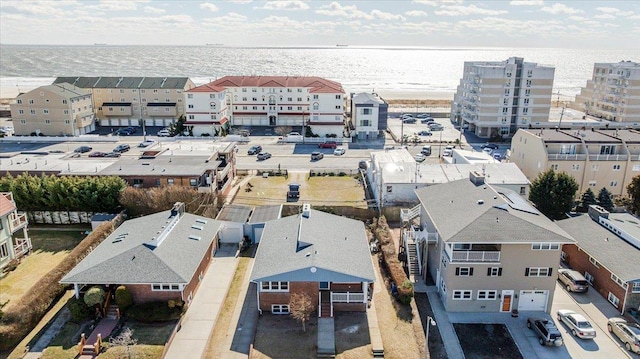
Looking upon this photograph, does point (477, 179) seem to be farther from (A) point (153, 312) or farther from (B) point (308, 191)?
(A) point (153, 312)

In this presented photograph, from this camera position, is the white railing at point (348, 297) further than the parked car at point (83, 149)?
No

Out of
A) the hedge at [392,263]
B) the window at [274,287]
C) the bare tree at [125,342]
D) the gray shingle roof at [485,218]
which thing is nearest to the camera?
the bare tree at [125,342]

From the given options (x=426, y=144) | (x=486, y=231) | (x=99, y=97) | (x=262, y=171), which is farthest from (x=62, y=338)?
(x=99, y=97)

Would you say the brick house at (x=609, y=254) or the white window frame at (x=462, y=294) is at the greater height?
the brick house at (x=609, y=254)

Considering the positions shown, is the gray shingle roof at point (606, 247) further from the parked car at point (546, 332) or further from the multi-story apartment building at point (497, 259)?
the parked car at point (546, 332)

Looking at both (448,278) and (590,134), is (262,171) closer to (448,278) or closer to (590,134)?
(448,278)

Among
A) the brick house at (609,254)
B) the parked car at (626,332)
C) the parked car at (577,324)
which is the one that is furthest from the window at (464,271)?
the parked car at (626,332)
